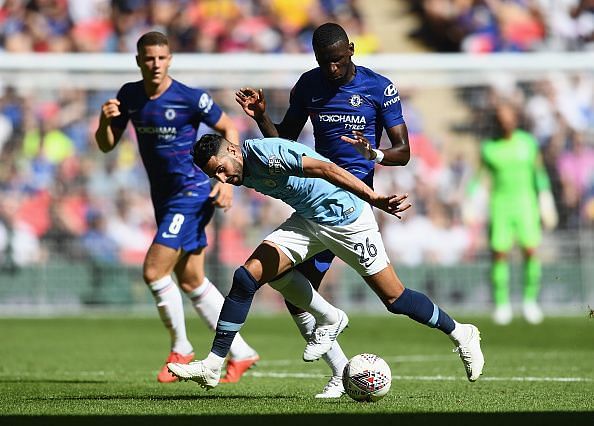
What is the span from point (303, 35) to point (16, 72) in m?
5.60

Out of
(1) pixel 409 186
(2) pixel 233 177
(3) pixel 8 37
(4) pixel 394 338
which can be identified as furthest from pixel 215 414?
(3) pixel 8 37

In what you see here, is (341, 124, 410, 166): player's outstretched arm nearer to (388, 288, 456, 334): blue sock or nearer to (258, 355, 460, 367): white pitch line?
(388, 288, 456, 334): blue sock

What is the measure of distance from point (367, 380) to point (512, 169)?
32.2ft

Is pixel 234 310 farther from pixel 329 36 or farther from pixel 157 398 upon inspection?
pixel 329 36

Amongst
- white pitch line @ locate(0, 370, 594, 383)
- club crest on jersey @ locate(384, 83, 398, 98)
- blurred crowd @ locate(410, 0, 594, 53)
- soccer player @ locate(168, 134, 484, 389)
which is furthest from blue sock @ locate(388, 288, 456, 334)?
blurred crowd @ locate(410, 0, 594, 53)

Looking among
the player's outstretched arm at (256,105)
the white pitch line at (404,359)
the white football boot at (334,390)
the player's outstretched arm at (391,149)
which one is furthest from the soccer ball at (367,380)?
the white pitch line at (404,359)

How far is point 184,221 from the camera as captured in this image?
391 inches

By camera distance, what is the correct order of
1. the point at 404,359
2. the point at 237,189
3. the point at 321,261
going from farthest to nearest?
the point at 237,189 < the point at 404,359 < the point at 321,261

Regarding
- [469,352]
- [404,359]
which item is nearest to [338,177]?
[469,352]

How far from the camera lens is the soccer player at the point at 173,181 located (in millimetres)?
9805

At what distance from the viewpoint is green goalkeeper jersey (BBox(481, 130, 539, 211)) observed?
Answer: 55.3ft

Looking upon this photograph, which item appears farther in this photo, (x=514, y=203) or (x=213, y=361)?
(x=514, y=203)

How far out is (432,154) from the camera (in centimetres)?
1953

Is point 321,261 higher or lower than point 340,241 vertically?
lower
